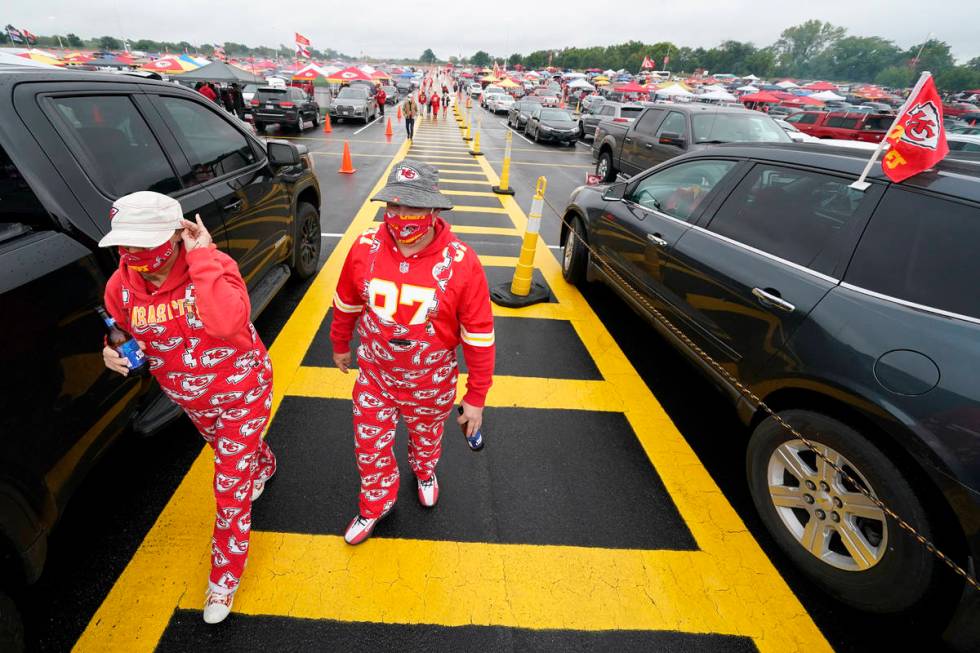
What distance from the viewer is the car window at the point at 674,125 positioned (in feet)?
28.3

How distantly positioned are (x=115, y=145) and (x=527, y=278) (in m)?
3.46

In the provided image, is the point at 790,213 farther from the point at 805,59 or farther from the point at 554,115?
the point at 805,59

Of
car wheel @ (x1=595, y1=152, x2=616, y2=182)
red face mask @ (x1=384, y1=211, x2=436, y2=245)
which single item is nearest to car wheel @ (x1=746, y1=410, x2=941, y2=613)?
red face mask @ (x1=384, y1=211, x2=436, y2=245)

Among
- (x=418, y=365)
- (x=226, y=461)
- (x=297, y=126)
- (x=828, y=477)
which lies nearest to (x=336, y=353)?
(x=418, y=365)

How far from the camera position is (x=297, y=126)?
17031 mm

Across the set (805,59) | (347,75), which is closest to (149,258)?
(347,75)

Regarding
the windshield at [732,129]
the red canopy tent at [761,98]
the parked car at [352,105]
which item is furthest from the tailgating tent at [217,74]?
the red canopy tent at [761,98]

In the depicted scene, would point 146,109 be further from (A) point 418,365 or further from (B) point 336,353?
(A) point 418,365

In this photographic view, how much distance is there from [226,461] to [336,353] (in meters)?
0.62

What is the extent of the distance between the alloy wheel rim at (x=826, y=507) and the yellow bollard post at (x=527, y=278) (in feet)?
9.53

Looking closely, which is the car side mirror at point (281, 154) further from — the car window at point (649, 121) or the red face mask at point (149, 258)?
the car window at point (649, 121)

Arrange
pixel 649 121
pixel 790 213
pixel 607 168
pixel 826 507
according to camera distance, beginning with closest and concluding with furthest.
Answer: pixel 826 507 < pixel 790 213 < pixel 649 121 < pixel 607 168

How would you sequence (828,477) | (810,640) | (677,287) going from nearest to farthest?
(810,640)
(828,477)
(677,287)

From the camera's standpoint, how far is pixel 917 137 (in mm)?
2211
